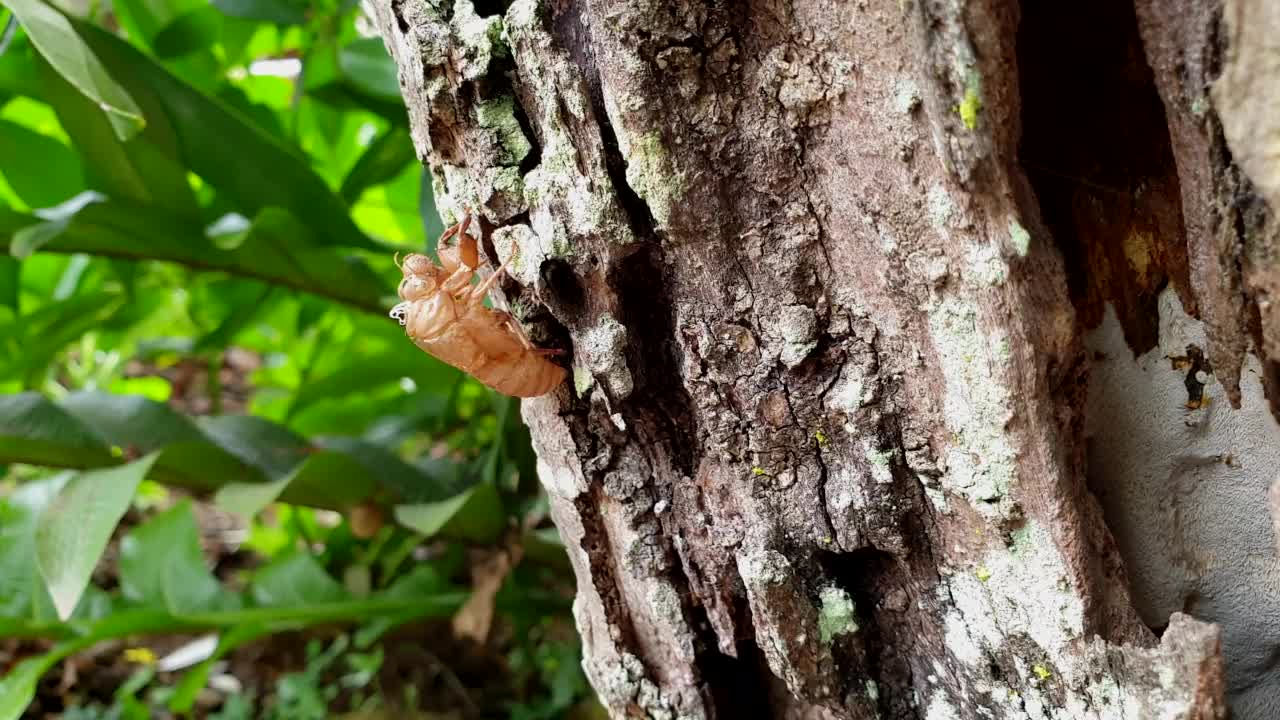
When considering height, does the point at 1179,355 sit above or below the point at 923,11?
below

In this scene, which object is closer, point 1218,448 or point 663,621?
point 1218,448

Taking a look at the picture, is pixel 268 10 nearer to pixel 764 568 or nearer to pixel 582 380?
pixel 582 380

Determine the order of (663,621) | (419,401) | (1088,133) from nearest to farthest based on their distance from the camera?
1. (1088,133)
2. (663,621)
3. (419,401)

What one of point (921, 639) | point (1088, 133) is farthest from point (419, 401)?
point (1088, 133)

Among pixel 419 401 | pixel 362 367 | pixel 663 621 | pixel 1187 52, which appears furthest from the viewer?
pixel 419 401

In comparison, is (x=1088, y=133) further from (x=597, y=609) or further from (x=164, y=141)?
(x=164, y=141)

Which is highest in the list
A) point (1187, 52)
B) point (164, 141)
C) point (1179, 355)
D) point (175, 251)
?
point (164, 141)

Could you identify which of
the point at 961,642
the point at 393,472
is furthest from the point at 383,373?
the point at 961,642
